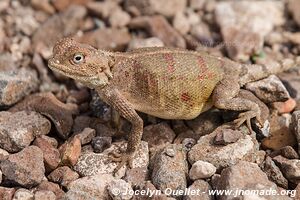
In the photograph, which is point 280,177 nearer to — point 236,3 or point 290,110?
point 290,110

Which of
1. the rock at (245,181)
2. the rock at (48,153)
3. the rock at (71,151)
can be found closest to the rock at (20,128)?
the rock at (48,153)

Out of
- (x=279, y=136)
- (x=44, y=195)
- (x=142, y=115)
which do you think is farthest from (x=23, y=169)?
(x=279, y=136)

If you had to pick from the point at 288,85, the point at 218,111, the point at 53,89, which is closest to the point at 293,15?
the point at 288,85

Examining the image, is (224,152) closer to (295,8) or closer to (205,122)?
(205,122)

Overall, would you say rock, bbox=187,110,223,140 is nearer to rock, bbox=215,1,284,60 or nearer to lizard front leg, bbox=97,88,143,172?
lizard front leg, bbox=97,88,143,172

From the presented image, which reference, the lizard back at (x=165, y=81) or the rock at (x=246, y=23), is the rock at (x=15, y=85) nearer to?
the lizard back at (x=165, y=81)

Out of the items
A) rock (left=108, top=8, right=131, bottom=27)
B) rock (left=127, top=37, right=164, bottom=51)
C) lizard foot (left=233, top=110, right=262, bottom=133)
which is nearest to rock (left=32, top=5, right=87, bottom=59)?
rock (left=108, top=8, right=131, bottom=27)

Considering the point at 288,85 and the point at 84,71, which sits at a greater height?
the point at 84,71
